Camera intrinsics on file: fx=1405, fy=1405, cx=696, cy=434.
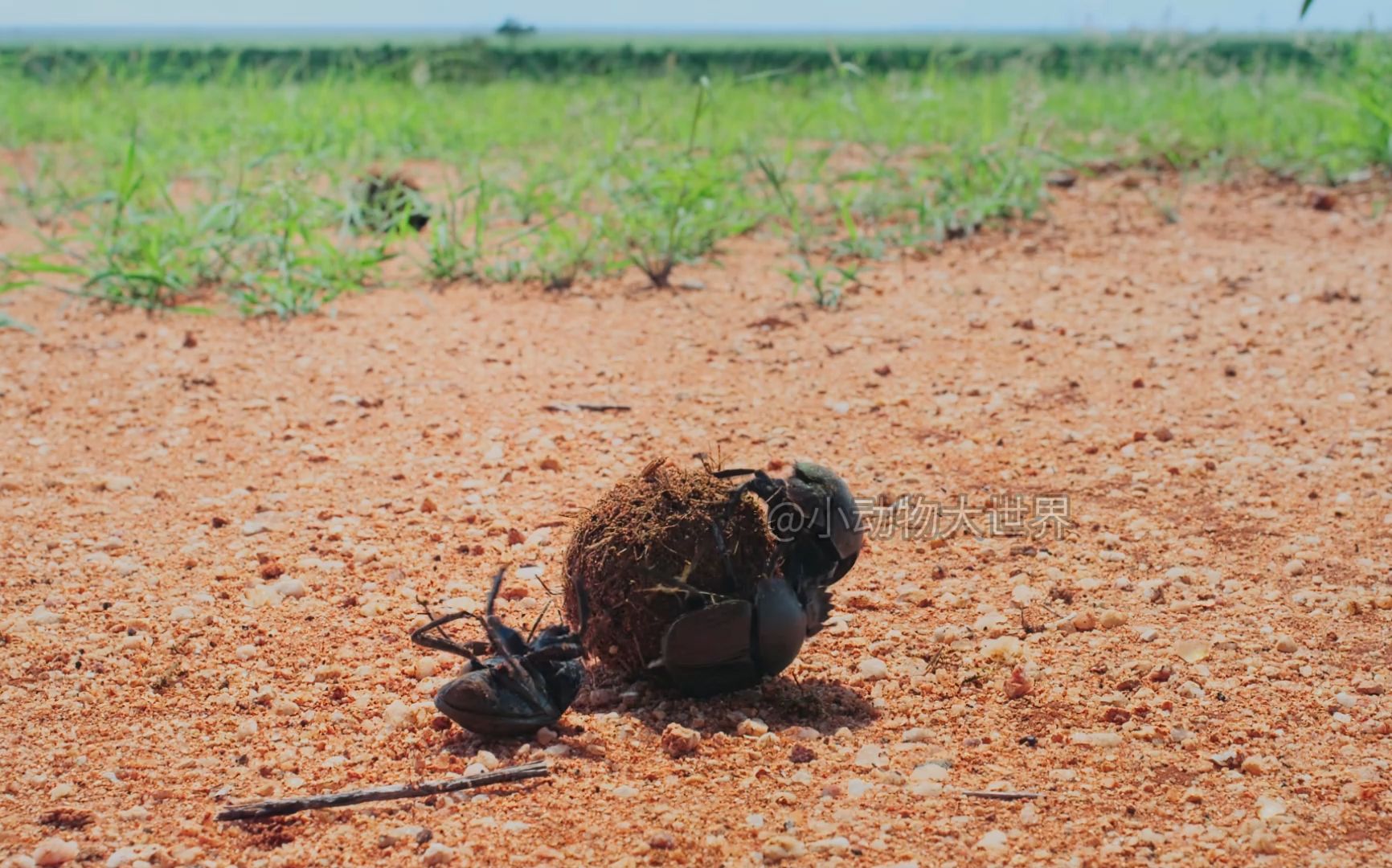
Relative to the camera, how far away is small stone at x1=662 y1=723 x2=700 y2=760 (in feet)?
7.08

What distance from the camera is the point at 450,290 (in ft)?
17.0

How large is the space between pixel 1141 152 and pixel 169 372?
16.8ft

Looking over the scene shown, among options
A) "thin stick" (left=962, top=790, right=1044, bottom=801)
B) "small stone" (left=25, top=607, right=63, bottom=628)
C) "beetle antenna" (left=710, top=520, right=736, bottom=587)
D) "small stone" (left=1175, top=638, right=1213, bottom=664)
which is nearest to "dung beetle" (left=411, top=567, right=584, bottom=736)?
"beetle antenna" (left=710, top=520, right=736, bottom=587)

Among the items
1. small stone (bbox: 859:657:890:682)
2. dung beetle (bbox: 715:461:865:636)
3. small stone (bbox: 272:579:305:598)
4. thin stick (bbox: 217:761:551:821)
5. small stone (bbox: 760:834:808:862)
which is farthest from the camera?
small stone (bbox: 272:579:305:598)

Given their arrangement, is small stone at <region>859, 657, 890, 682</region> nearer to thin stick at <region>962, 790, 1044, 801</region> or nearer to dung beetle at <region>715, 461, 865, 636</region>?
dung beetle at <region>715, 461, 865, 636</region>

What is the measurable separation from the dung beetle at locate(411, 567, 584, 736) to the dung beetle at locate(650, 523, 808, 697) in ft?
0.54

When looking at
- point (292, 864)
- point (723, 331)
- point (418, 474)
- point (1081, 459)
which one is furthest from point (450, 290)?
point (292, 864)

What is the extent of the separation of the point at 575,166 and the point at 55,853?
15.8ft

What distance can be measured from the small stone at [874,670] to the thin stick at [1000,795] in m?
0.43

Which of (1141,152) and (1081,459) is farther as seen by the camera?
(1141,152)

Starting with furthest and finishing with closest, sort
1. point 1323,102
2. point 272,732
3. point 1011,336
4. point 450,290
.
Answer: point 1323,102 < point 450,290 < point 1011,336 < point 272,732

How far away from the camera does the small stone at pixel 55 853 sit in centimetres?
189

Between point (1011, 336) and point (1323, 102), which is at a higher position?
point (1323, 102)

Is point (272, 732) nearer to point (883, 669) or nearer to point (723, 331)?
point (883, 669)
